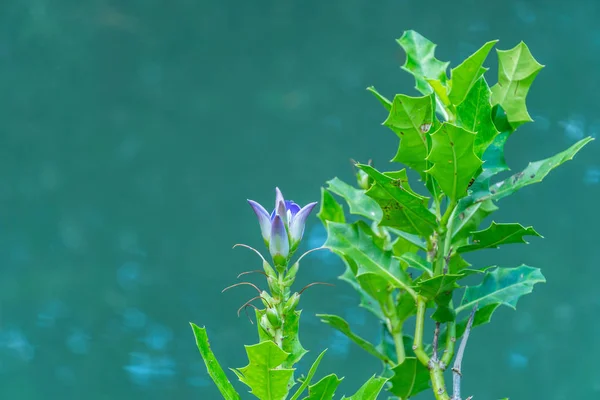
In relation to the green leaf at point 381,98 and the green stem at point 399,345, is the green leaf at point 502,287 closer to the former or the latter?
the green stem at point 399,345

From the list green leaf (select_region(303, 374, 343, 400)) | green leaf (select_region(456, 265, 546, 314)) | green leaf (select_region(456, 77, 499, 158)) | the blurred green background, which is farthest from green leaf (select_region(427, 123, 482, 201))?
the blurred green background

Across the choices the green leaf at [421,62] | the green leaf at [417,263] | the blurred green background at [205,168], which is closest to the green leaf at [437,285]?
the green leaf at [417,263]

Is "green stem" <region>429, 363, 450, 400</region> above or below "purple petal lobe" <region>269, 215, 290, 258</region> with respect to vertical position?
below

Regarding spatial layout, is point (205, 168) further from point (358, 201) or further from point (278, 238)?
point (278, 238)

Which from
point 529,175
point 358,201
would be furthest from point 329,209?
point 529,175

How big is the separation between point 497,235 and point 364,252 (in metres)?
0.15

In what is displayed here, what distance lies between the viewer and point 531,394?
2.04 metres

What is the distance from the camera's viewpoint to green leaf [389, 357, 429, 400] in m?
0.83

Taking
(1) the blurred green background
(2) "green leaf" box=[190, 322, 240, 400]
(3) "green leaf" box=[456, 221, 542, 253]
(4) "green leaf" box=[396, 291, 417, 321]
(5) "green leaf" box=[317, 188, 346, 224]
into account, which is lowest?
(2) "green leaf" box=[190, 322, 240, 400]

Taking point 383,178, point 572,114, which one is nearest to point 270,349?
point 383,178

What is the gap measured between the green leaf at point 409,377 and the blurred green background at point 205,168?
1.20m

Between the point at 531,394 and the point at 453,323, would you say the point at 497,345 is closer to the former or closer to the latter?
the point at 531,394

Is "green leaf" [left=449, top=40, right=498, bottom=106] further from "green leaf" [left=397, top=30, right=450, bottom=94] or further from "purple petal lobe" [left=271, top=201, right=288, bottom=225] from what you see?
"purple petal lobe" [left=271, top=201, right=288, bottom=225]

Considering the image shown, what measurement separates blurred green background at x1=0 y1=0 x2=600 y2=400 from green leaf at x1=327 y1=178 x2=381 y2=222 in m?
1.14
